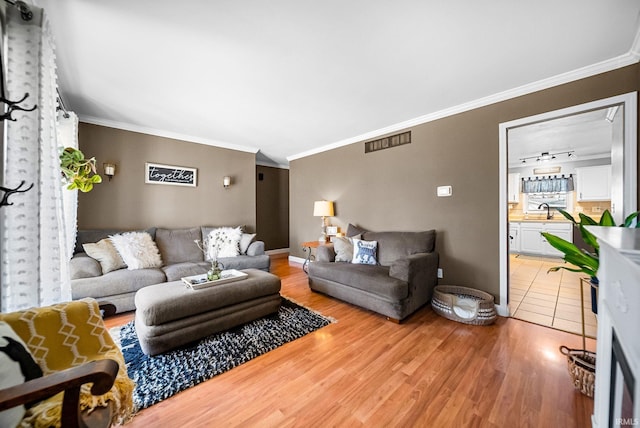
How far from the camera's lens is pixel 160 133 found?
13.0ft

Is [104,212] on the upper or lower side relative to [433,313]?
upper

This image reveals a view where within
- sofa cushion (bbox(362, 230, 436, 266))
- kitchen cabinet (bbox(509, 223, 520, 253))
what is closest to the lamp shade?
sofa cushion (bbox(362, 230, 436, 266))

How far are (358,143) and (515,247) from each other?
4.88 meters

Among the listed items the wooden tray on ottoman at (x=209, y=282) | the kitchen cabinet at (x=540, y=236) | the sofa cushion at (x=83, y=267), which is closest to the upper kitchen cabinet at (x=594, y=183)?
the kitchen cabinet at (x=540, y=236)

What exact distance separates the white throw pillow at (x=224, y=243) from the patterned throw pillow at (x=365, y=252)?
198 centimetres

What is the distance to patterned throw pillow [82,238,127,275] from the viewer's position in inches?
109

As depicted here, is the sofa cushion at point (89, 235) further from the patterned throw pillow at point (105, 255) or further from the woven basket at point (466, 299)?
the woven basket at point (466, 299)

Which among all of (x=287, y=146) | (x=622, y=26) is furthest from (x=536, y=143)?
(x=287, y=146)

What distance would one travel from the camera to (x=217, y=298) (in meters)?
2.15

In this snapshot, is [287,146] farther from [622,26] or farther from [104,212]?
[622,26]

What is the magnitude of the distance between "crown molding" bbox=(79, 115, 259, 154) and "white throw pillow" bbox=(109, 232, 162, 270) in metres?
1.74

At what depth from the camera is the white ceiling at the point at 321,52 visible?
159cm

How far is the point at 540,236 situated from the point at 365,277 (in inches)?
210

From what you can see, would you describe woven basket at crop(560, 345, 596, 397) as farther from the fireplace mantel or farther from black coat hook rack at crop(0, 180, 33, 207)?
black coat hook rack at crop(0, 180, 33, 207)
